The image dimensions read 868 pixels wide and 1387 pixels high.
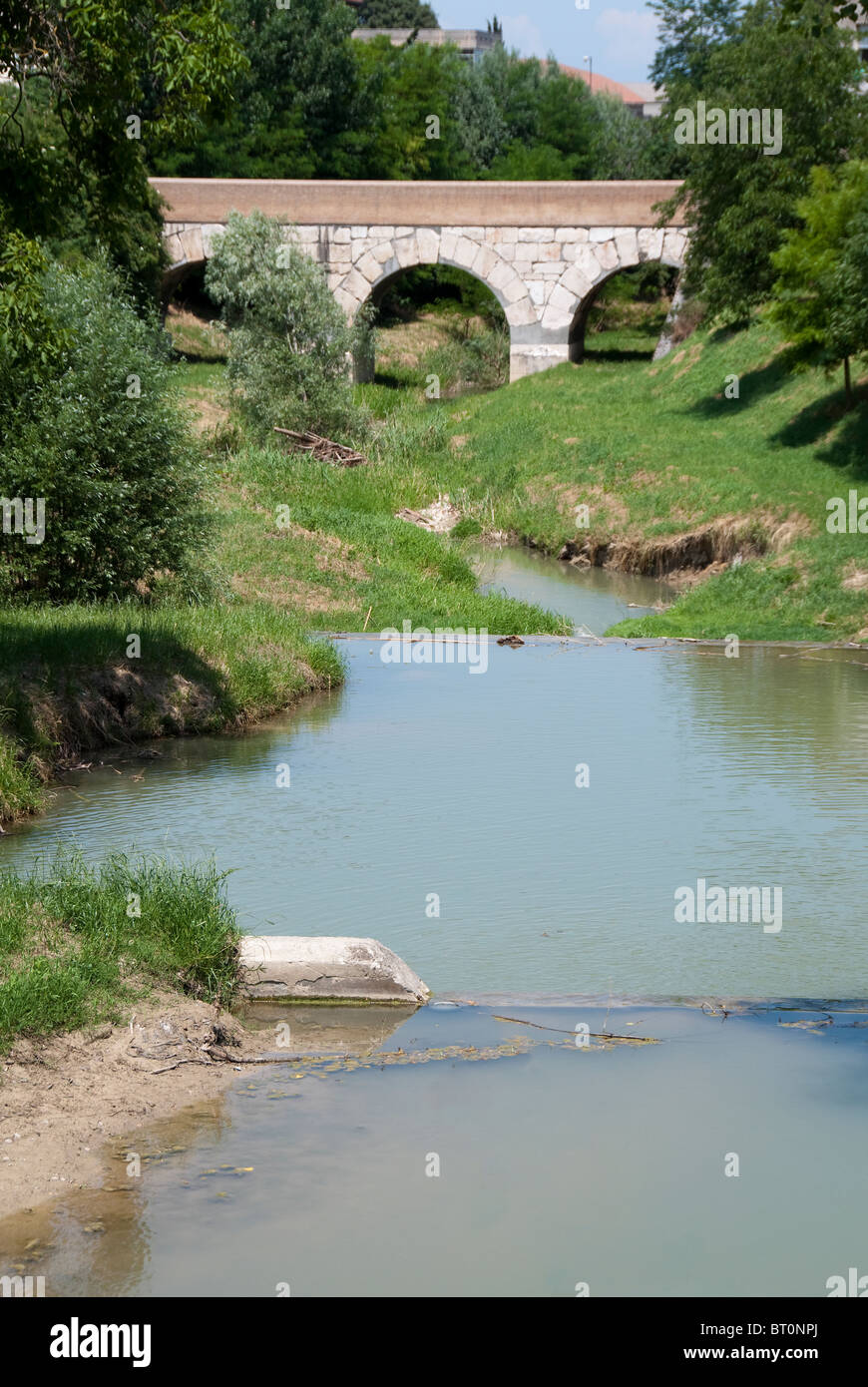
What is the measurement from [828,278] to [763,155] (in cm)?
900

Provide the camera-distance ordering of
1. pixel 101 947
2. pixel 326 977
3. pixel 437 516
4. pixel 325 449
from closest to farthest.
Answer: pixel 101 947 → pixel 326 977 → pixel 437 516 → pixel 325 449

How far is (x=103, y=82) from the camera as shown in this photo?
10.6 metres

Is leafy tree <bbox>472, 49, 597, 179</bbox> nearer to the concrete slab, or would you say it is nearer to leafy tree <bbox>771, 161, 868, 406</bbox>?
leafy tree <bbox>771, 161, 868, 406</bbox>

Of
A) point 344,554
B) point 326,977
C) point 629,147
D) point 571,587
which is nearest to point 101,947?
point 326,977

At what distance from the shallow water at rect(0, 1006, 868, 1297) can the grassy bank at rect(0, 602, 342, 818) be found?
518cm

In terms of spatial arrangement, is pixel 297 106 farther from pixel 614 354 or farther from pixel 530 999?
pixel 530 999

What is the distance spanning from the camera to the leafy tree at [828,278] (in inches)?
935

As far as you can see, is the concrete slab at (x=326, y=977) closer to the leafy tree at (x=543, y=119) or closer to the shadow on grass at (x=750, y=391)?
the shadow on grass at (x=750, y=391)

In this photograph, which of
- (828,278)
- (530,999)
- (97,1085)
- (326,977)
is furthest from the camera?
(828,278)

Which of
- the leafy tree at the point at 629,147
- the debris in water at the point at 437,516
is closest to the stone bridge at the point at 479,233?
the leafy tree at the point at 629,147

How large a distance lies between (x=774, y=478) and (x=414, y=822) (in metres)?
18.2

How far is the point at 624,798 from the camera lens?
11.0 meters

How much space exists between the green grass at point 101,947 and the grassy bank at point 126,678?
3376 mm
